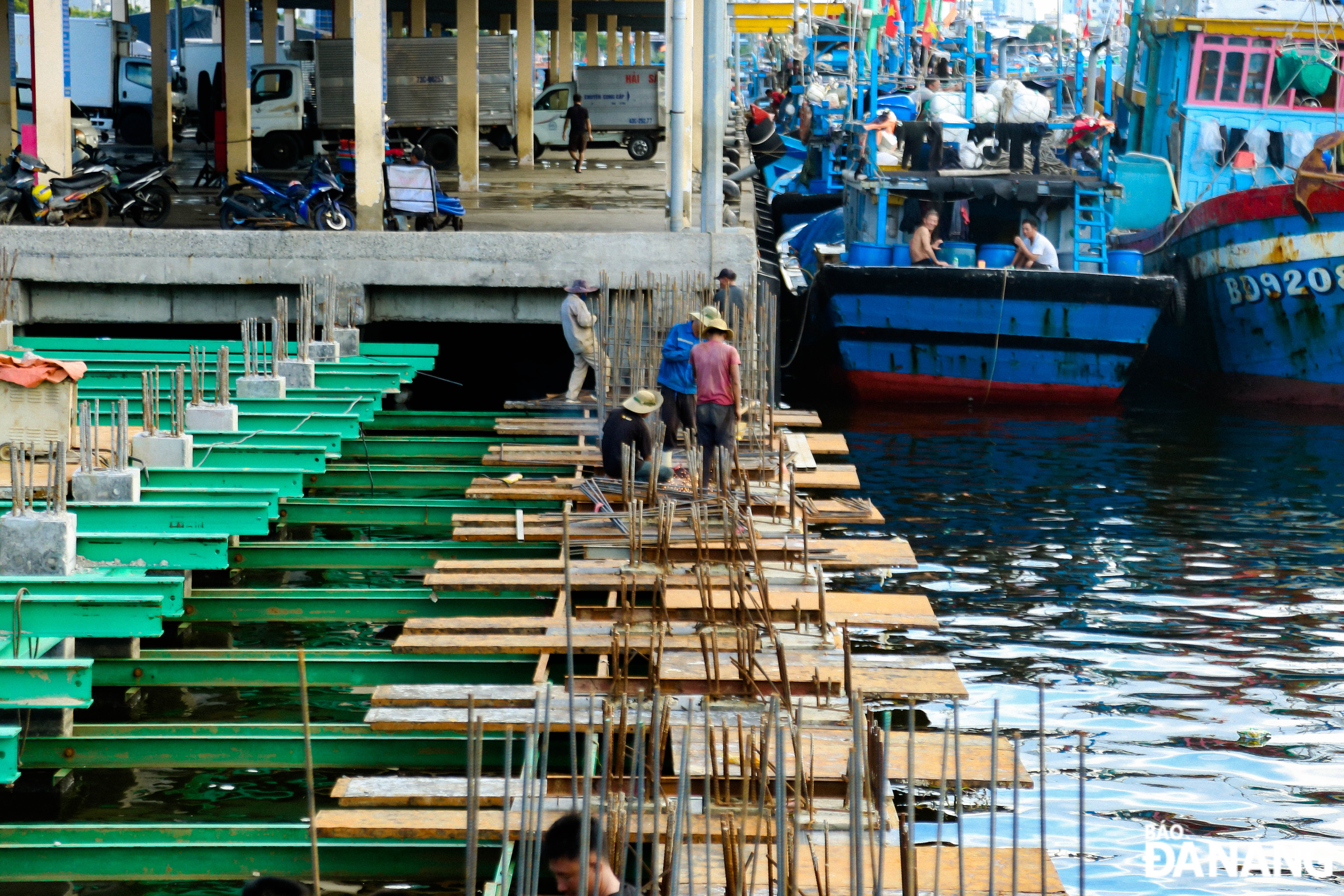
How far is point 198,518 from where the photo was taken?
10133 mm

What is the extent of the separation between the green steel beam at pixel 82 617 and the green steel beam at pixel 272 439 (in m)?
4.13

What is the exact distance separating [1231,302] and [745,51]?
8088 centimetres

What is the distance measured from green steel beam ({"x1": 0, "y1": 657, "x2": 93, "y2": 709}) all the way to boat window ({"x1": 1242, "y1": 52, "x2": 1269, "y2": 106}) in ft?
68.5

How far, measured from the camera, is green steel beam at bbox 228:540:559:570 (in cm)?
1139

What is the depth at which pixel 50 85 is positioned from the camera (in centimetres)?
1631

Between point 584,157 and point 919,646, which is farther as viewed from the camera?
point 584,157

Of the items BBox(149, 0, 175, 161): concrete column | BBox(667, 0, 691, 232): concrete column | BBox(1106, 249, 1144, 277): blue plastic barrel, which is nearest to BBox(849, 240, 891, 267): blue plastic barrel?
BBox(1106, 249, 1144, 277): blue plastic barrel

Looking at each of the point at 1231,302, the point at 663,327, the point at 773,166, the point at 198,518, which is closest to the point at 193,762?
the point at 198,518

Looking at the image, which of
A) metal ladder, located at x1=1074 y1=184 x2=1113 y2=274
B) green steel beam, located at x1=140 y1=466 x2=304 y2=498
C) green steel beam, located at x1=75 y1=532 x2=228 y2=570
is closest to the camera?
green steel beam, located at x1=75 y1=532 x2=228 y2=570

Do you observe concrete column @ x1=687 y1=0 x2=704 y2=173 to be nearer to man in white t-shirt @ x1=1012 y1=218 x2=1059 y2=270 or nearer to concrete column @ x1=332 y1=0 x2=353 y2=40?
man in white t-shirt @ x1=1012 y1=218 x2=1059 y2=270

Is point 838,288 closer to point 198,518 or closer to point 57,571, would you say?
point 198,518

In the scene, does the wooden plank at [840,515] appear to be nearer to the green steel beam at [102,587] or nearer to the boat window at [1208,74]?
the green steel beam at [102,587]

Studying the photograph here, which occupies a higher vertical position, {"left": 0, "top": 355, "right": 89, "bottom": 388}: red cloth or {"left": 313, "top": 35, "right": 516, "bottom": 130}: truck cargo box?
{"left": 313, "top": 35, "right": 516, "bottom": 130}: truck cargo box

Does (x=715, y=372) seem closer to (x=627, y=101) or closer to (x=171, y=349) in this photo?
(x=171, y=349)
